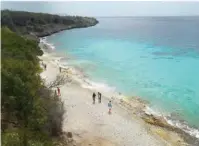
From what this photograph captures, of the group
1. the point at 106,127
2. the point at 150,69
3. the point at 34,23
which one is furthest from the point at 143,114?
the point at 34,23

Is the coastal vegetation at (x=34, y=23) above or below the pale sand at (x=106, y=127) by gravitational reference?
above

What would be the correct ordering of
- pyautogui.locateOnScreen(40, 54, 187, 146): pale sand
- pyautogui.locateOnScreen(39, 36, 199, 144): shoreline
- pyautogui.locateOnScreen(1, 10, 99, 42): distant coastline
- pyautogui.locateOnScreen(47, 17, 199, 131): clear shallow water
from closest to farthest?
pyautogui.locateOnScreen(40, 54, 187, 146): pale sand → pyautogui.locateOnScreen(39, 36, 199, 144): shoreline → pyautogui.locateOnScreen(47, 17, 199, 131): clear shallow water → pyautogui.locateOnScreen(1, 10, 99, 42): distant coastline

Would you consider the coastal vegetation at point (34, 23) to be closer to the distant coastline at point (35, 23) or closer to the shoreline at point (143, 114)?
the distant coastline at point (35, 23)

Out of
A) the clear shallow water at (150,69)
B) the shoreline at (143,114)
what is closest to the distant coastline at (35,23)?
the clear shallow water at (150,69)

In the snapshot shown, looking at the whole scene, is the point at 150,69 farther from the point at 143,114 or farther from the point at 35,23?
the point at 35,23

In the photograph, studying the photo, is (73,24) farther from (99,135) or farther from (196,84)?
(99,135)

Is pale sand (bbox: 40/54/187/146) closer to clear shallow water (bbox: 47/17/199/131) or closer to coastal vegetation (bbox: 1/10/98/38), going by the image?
clear shallow water (bbox: 47/17/199/131)

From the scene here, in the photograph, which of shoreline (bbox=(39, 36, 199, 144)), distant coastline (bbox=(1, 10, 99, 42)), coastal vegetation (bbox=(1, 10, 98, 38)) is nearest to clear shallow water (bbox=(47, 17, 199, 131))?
shoreline (bbox=(39, 36, 199, 144))

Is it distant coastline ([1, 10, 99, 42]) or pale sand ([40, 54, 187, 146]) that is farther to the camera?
distant coastline ([1, 10, 99, 42])
